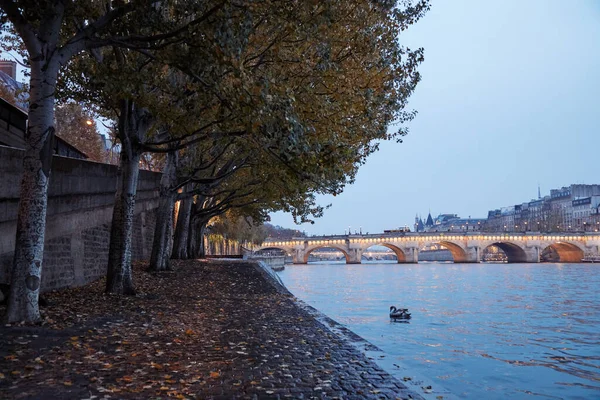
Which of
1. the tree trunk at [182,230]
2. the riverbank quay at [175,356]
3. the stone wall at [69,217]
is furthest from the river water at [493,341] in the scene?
the stone wall at [69,217]

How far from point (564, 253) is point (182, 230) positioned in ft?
409

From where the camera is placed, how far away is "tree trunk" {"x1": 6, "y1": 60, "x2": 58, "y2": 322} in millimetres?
8828

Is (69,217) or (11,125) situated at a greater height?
(11,125)

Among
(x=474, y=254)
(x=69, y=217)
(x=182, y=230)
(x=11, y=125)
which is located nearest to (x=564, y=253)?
(x=474, y=254)

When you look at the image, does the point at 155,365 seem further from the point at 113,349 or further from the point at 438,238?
the point at 438,238

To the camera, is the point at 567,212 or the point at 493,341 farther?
the point at 567,212

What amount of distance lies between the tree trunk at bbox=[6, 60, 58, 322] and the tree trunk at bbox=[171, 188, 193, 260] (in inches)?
772

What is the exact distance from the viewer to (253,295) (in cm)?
1841

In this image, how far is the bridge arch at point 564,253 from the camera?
12232 cm

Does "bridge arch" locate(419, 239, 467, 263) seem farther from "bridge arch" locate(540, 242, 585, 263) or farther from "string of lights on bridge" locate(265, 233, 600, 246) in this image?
"bridge arch" locate(540, 242, 585, 263)

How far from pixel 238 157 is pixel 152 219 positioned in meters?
11.2

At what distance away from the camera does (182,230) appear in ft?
101

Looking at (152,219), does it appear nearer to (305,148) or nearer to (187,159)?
(187,159)

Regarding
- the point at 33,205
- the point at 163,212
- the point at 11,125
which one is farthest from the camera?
the point at 163,212
